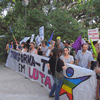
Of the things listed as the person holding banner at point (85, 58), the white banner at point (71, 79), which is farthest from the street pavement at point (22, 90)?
the person holding banner at point (85, 58)


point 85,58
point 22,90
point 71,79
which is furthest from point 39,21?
point 71,79

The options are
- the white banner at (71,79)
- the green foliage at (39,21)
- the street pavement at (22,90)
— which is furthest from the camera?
the green foliage at (39,21)

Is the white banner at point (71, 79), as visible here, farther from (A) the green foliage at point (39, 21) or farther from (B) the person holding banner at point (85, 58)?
(A) the green foliage at point (39, 21)

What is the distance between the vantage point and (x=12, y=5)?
39.8ft

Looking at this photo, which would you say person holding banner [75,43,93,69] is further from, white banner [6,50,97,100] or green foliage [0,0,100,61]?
green foliage [0,0,100,61]

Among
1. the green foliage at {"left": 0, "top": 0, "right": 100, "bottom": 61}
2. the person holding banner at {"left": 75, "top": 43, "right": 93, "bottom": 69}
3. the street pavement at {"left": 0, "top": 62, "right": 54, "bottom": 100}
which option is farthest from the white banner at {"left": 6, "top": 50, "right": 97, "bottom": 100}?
the green foliage at {"left": 0, "top": 0, "right": 100, "bottom": 61}

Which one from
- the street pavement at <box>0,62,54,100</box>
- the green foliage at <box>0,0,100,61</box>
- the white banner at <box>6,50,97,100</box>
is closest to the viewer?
the white banner at <box>6,50,97,100</box>

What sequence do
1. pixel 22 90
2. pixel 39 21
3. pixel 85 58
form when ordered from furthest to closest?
pixel 39 21 → pixel 22 90 → pixel 85 58

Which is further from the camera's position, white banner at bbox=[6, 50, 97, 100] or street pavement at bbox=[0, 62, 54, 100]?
street pavement at bbox=[0, 62, 54, 100]

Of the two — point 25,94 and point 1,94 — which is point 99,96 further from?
point 1,94

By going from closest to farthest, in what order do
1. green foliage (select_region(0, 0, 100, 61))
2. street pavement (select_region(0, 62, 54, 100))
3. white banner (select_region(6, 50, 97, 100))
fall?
white banner (select_region(6, 50, 97, 100))
street pavement (select_region(0, 62, 54, 100))
green foliage (select_region(0, 0, 100, 61))

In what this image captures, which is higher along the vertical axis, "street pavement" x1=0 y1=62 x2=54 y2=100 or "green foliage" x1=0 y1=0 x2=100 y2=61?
"green foliage" x1=0 y1=0 x2=100 y2=61

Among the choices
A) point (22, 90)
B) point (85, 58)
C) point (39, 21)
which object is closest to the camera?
point (85, 58)

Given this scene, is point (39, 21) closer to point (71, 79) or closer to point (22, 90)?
point (22, 90)
